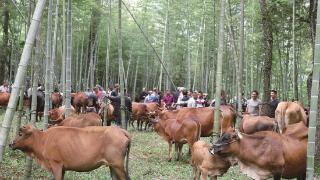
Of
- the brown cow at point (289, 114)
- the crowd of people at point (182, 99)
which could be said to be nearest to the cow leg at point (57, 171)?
the brown cow at point (289, 114)

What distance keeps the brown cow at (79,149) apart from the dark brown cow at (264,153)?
1.41 metres

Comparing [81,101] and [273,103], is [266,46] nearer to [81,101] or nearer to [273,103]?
[273,103]

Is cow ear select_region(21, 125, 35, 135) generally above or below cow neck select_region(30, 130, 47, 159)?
above

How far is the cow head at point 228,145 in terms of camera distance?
21.3ft

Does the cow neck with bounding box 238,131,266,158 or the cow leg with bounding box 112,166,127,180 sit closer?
the cow neck with bounding box 238,131,266,158

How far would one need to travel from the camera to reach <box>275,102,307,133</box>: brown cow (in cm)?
1097

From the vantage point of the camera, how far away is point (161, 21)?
94.3 feet

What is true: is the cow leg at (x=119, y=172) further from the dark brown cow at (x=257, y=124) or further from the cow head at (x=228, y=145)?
the dark brown cow at (x=257, y=124)

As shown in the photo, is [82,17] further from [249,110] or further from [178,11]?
[249,110]

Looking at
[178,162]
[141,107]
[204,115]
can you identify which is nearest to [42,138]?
[178,162]

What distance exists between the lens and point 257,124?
10.6 metres

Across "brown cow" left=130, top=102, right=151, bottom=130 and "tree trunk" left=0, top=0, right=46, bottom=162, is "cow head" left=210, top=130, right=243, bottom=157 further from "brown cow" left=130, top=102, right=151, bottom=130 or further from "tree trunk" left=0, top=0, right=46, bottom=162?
"brown cow" left=130, top=102, right=151, bottom=130

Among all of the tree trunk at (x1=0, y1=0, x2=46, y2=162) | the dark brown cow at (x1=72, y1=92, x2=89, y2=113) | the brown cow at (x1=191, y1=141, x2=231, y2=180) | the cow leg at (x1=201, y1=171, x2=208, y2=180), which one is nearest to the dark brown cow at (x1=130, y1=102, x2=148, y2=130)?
the dark brown cow at (x1=72, y1=92, x2=89, y2=113)

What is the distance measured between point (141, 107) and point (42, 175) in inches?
390
